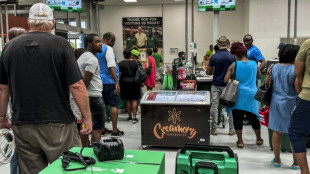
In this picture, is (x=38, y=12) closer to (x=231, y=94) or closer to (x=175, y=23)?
(x=231, y=94)

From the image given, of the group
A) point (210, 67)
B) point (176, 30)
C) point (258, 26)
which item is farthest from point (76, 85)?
point (176, 30)

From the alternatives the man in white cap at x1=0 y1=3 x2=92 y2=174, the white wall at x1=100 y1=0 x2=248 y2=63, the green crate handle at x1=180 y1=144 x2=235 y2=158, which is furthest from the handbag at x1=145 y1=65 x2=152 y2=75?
the white wall at x1=100 y1=0 x2=248 y2=63

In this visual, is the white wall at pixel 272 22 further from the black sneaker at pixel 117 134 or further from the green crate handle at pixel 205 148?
the green crate handle at pixel 205 148

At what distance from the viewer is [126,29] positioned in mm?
14281

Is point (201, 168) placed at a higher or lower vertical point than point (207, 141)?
higher

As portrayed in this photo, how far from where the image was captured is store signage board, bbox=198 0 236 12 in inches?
266

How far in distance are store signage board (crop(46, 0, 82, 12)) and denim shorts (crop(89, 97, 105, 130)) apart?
15.9ft

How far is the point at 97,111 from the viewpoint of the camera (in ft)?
11.7

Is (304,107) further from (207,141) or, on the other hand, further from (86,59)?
(86,59)

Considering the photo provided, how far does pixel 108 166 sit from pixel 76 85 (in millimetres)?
716

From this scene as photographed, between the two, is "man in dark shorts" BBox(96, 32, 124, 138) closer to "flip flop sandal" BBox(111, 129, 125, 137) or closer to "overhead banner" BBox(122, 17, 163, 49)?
"flip flop sandal" BBox(111, 129, 125, 137)

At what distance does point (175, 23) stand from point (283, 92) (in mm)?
10960

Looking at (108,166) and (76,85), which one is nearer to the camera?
(108,166)

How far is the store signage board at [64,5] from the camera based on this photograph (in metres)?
7.56
